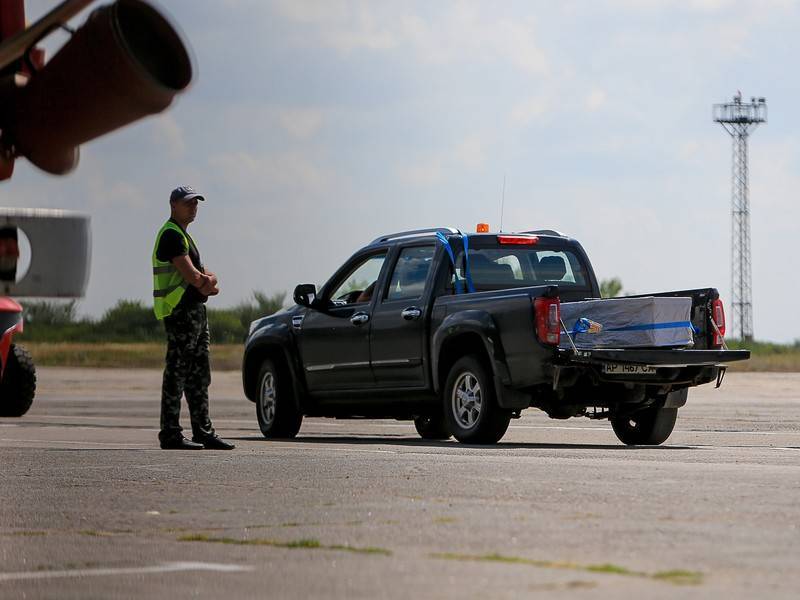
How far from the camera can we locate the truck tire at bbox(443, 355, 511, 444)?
14602 mm

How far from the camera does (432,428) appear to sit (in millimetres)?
17172

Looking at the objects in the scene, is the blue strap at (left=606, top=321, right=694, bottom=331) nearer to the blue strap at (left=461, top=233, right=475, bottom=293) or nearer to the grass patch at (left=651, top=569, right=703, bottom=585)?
the blue strap at (left=461, top=233, right=475, bottom=293)

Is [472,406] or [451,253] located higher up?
[451,253]

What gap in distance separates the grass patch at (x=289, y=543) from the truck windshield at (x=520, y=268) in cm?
842

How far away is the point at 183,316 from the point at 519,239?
3637 millimetres

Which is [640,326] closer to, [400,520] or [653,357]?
[653,357]

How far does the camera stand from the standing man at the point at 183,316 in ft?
44.8

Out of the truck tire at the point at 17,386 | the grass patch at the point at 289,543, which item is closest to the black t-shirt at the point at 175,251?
the grass patch at the point at 289,543

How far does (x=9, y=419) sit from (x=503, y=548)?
1524 centimetres

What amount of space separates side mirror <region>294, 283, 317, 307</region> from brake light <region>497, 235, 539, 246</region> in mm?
2195

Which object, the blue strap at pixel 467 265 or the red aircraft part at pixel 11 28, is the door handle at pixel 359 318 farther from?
the red aircraft part at pixel 11 28

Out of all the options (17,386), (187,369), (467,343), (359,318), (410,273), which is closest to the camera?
(187,369)

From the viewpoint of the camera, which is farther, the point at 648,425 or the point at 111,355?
the point at 111,355

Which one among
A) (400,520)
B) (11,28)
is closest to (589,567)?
(400,520)
